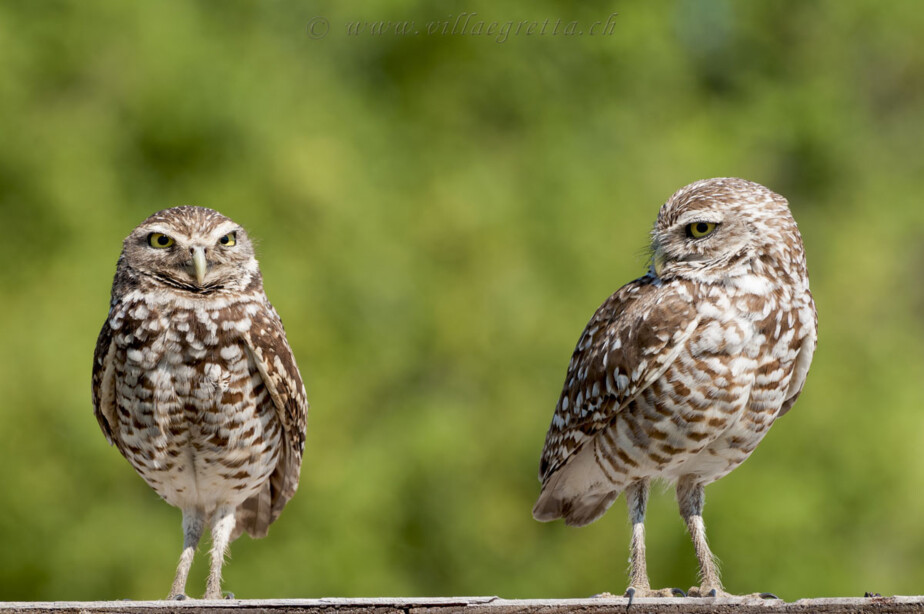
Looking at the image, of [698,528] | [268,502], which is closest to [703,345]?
[698,528]

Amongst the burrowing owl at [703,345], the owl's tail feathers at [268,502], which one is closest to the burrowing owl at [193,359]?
the owl's tail feathers at [268,502]

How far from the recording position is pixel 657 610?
3.13 m

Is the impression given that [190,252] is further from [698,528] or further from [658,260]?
[698,528]

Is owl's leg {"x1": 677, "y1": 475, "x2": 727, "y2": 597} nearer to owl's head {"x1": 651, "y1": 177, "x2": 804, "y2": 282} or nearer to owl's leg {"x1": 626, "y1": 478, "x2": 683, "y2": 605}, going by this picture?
owl's leg {"x1": 626, "y1": 478, "x2": 683, "y2": 605}

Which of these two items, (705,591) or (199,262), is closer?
(705,591)

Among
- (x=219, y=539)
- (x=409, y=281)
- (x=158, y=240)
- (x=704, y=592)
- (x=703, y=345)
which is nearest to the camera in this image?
(x=704, y=592)

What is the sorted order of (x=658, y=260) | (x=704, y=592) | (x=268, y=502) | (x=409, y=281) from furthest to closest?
(x=409, y=281) → (x=268, y=502) → (x=658, y=260) → (x=704, y=592)

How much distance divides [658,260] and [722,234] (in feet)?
0.76

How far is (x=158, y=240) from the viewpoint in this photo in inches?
161

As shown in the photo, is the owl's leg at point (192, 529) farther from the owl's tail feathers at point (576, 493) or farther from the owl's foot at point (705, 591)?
the owl's foot at point (705, 591)

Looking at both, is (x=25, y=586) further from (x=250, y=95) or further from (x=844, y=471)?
(x=844, y=471)

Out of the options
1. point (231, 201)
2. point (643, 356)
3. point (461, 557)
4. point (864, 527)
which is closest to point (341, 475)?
point (461, 557)

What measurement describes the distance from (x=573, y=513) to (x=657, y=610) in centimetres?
146

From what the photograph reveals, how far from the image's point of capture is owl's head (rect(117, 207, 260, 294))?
4.02 meters
